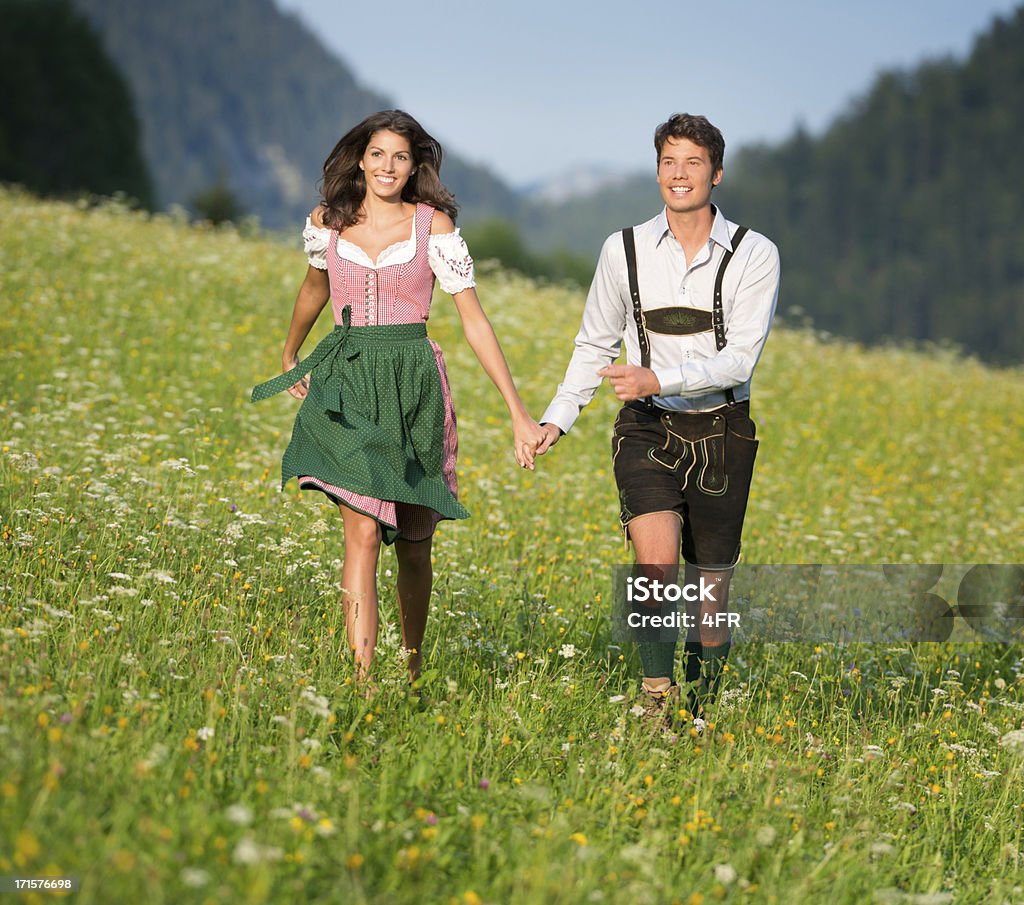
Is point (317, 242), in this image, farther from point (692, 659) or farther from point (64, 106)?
point (64, 106)

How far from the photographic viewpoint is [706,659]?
5312 millimetres

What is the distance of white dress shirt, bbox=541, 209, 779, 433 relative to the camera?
4.75m

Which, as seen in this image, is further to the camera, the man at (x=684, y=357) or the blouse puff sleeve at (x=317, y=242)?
the man at (x=684, y=357)

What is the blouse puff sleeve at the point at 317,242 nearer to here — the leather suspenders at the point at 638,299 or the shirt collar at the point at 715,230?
the leather suspenders at the point at 638,299

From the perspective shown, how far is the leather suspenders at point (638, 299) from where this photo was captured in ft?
16.0

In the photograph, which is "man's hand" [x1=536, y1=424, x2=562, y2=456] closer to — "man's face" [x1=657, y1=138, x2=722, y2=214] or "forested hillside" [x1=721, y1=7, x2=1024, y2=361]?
"man's face" [x1=657, y1=138, x2=722, y2=214]

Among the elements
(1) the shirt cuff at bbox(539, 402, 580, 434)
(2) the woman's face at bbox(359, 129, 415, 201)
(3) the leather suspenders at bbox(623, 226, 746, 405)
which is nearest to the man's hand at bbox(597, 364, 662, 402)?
(3) the leather suspenders at bbox(623, 226, 746, 405)

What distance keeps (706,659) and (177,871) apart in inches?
121

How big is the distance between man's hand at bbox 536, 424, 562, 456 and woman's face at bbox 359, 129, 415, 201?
116 centimetres

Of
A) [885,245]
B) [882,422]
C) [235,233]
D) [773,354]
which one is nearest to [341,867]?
[882,422]

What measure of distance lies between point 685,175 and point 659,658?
6.60ft

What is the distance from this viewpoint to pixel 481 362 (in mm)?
4547

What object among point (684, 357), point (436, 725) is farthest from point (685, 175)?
point (436, 725)

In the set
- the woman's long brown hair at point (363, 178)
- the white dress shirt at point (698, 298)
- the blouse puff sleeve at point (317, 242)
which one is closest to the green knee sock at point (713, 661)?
the white dress shirt at point (698, 298)
